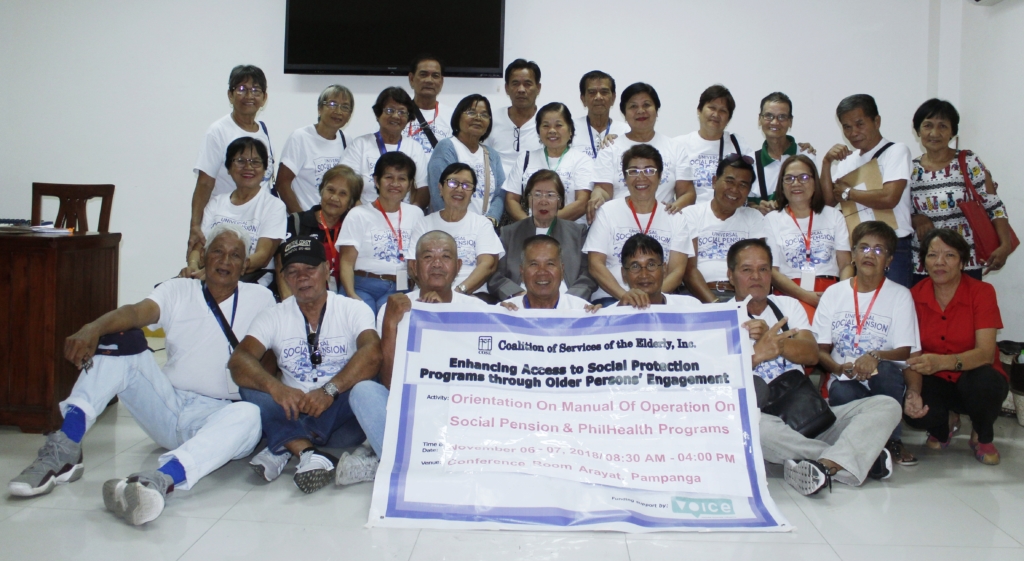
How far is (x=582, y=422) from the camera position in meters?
2.92

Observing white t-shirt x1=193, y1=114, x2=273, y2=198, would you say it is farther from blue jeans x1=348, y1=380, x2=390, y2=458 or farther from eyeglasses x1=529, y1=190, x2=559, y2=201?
blue jeans x1=348, y1=380, x2=390, y2=458

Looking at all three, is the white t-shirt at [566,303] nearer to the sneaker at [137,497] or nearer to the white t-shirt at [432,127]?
the sneaker at [137,497]

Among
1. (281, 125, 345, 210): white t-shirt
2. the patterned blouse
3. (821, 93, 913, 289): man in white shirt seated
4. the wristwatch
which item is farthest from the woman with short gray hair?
the patterned blouse

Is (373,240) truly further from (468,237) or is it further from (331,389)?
(331,389)

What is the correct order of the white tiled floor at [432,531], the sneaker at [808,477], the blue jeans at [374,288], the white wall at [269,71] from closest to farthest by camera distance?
the white tiled floor at [432,531] → the sneaker at [808,477] → the blue jeans at [374,288] → the white wall at [269,71]

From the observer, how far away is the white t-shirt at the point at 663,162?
4.71m

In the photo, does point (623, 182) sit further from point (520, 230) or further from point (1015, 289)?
point (1015, 289)

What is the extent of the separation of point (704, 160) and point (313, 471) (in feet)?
10.6

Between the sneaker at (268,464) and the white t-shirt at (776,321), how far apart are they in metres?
2.27

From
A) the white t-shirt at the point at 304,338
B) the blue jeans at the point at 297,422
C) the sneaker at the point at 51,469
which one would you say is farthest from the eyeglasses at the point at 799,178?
the sneaker at the point at 51,469

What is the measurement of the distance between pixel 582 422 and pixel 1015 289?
13.7 feet

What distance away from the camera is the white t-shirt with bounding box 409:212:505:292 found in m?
4.14

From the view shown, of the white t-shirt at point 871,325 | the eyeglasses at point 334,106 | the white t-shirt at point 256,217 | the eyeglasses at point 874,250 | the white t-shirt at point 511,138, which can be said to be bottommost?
the white t-shirt at point 871,325

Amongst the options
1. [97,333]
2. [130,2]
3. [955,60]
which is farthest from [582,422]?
[130,2]
